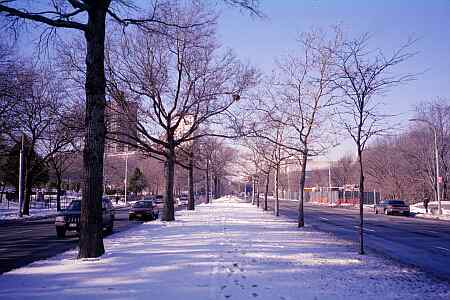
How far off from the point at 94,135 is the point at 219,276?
4.90m

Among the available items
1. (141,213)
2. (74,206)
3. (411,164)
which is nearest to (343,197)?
(411,164)

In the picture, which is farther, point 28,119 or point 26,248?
point 28,119

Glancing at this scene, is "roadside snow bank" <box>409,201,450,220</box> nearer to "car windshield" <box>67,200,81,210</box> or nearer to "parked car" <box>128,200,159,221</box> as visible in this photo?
"parked car" <box>128,200,159,221</box>

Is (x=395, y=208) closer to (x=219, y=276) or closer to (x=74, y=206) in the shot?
(x=74, y=206)

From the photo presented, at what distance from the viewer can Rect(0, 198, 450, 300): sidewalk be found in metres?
7.83

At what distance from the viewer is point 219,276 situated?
30.0 ft

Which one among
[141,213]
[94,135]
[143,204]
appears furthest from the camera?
[143,204]

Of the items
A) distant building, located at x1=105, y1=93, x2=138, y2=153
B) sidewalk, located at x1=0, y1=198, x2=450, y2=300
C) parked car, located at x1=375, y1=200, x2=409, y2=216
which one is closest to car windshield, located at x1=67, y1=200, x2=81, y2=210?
distant building, located at x1=105, y1=93, x2=138, y2=153

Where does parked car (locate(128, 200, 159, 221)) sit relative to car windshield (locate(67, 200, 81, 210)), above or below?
below

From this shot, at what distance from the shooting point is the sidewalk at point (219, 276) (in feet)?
25.7

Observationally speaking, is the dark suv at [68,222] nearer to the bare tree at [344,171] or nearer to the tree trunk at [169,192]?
the tree trunk at [169,192]

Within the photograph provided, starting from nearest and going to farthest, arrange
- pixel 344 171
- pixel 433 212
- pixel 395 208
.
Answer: pixel 433 212 → pixel 395 208 → pixel 344 171

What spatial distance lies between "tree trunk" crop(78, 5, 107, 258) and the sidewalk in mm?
851

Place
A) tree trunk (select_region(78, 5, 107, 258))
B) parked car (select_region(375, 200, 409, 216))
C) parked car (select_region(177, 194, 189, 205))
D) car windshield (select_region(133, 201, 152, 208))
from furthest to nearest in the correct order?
parked car (select_region(177, 194, 189, 205)), parked car (select_region(375, 200, 409, 216)), car windshield (select_region(133, 201, 152, 208)), tree trunk (select_region(78, 5, 107, 258))
